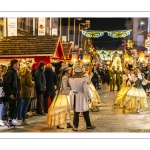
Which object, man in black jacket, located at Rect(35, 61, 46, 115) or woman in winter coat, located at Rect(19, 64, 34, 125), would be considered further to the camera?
man in black jacket, located at Rect(35, 61, 46, 115)

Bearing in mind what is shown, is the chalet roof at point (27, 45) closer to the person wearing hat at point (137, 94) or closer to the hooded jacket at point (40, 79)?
the hooded jacket at point (40, 79)

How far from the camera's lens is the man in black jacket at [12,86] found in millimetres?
9312

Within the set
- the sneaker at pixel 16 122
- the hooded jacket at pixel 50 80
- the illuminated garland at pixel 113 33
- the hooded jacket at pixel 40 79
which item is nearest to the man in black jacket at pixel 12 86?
the sneaker at pixel 16 122

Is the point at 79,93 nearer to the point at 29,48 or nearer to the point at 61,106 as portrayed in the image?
the point at 61,106

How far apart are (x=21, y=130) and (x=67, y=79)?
1.80m

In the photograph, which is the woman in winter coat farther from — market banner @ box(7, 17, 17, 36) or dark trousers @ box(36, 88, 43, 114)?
market banner @ box(7, 17, 17, 36)

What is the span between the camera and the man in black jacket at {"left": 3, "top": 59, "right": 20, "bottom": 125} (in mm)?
9312

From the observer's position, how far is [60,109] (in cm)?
958

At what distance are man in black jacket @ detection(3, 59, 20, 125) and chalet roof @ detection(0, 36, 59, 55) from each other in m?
4.28

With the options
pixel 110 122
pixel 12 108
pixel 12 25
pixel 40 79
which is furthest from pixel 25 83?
pixel 12 25

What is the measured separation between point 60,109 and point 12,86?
1412mm

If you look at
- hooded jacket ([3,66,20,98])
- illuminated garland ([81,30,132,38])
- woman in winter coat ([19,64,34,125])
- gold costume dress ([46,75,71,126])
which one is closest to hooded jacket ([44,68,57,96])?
woman in winter coat ([19,64,34,125])
